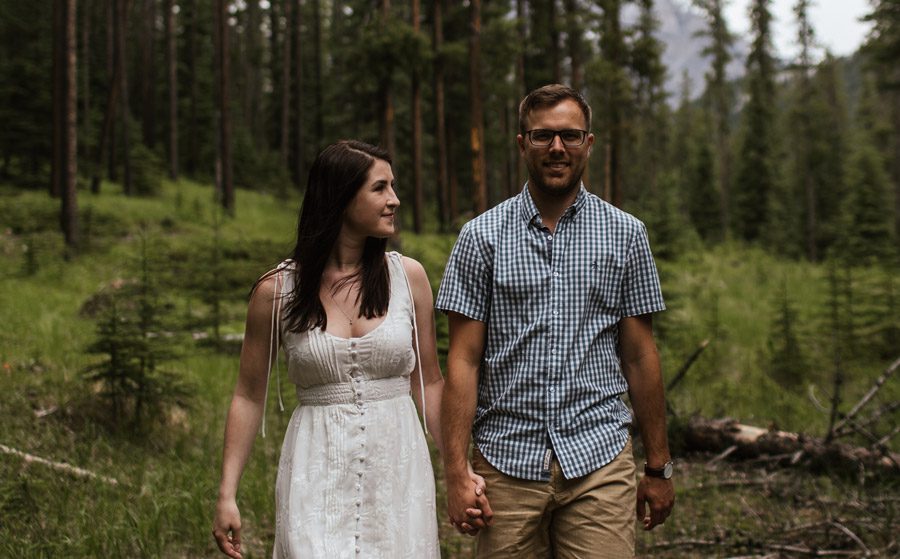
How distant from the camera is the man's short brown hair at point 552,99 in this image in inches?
124

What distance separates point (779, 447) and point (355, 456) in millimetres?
5710

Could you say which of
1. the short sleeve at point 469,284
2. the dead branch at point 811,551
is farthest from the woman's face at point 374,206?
the dead branch at point 811,551

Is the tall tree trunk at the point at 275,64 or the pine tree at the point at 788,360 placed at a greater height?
the tall tree trunk at the point at 275,64

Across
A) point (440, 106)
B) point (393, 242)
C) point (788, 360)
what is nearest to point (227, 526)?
point (788, 360)

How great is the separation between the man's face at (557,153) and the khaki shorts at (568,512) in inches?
43.0

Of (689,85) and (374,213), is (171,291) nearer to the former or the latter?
(374,213)

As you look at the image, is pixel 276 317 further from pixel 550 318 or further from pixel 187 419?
pixel 187 419

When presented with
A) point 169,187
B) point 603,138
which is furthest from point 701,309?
point 169,187

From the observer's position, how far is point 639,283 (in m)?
3.21

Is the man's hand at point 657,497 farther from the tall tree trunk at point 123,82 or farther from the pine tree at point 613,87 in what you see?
the tall tree trunk at point 123,82

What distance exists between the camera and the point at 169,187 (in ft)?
104

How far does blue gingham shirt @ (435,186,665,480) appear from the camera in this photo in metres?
3.02

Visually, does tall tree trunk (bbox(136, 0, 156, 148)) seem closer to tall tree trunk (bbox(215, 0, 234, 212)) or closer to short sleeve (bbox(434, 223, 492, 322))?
tall tree trunk (bbox(215, 0, 234, 212))

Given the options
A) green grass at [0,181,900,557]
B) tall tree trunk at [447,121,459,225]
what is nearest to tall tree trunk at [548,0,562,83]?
tall tree trunk at [447,121,459,225]
